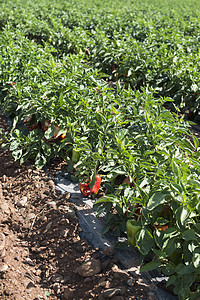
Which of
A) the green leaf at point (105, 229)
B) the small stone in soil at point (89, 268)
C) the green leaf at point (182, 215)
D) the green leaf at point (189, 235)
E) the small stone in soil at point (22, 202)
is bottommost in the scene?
the small stone in soil at point (22, 202)

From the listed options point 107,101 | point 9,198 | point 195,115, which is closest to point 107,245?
point 9,198

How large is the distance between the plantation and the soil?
24 centimetres

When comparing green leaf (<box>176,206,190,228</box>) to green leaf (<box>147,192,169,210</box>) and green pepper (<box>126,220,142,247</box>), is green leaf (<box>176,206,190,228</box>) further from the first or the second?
green pepper (<box>126,220,142,247</box>)

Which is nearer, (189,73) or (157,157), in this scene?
(157,157)

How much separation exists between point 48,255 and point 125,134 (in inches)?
45.8

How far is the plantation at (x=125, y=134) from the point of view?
215 cm

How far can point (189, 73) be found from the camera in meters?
4.93

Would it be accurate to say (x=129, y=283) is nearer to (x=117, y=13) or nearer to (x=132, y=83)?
(x=132, y=83)

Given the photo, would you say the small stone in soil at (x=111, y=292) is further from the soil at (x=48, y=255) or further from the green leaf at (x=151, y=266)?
the green leaf at (x=151, y=266)

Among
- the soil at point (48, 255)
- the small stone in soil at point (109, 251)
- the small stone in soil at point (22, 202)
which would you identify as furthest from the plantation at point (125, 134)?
the small stone in soil at point (22, 202)

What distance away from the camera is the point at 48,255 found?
2752mm

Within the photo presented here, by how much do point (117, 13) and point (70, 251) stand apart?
27.1 feet

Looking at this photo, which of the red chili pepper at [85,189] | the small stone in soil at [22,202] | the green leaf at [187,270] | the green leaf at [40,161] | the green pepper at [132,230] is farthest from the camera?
the green leaf at [40,161]

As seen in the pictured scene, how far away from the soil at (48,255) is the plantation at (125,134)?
0.24 metres
